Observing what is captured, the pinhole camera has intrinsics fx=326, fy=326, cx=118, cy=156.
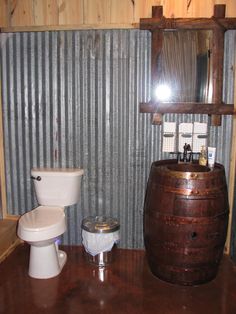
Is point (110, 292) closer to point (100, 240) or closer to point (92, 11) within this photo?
point (100, 240)

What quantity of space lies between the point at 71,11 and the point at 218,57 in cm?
127

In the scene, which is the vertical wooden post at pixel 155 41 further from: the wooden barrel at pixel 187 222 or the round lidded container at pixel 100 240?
the round lidded container at pixel 100 240

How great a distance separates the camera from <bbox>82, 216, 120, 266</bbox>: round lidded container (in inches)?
106

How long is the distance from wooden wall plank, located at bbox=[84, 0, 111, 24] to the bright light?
0.70 meters

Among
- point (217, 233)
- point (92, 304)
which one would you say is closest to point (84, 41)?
point (217, 233)

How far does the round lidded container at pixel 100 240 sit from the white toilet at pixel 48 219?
0.24 metres

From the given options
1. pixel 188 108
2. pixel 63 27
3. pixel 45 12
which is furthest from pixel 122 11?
pixel 188 108

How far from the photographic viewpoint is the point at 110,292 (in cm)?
230

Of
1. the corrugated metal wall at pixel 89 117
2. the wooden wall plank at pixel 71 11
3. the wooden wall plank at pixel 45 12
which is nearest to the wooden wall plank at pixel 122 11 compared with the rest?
the corrugated metal wall at pixel 89 117

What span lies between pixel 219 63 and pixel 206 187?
103cm

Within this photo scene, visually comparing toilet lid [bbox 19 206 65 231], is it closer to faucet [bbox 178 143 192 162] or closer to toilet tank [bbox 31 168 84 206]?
toilet tank [bbox 31 168 84 206]

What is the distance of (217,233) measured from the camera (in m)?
2.29

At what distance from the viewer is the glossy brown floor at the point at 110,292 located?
2125mm

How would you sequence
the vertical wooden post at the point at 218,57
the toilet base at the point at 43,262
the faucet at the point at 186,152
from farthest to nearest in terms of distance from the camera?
1. the faucet at the point at 186,152
2. the vertical wooden post at the point at 218,57
3. the toilet base at the point at 43,262
